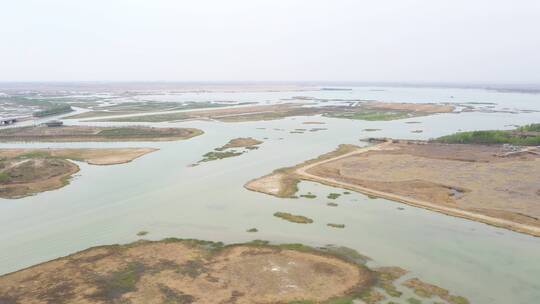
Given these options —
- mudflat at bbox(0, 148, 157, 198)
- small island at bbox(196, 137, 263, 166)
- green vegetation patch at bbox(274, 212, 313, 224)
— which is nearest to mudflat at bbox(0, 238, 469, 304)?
green vegetation patch at bbox(274, 212, 313, 224)

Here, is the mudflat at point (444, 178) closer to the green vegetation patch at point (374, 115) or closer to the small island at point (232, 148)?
the small island at point (232, 148)

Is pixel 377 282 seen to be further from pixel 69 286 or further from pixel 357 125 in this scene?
pixel 357 125

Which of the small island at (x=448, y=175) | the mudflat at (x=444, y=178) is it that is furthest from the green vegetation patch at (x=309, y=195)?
the mudflat at (x=444, y=178)

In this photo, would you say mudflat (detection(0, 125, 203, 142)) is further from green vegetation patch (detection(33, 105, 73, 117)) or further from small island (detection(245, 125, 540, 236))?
small island (detection(245, 125, 540, 236))

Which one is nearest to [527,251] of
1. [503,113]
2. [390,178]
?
[390,178]

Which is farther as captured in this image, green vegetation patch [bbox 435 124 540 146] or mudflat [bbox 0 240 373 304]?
green vegetation patch [bbox 435 124 540 146]

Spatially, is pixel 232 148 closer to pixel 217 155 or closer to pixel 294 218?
pixel 217 155

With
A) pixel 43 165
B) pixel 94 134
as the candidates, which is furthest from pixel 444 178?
pixel 94 134
